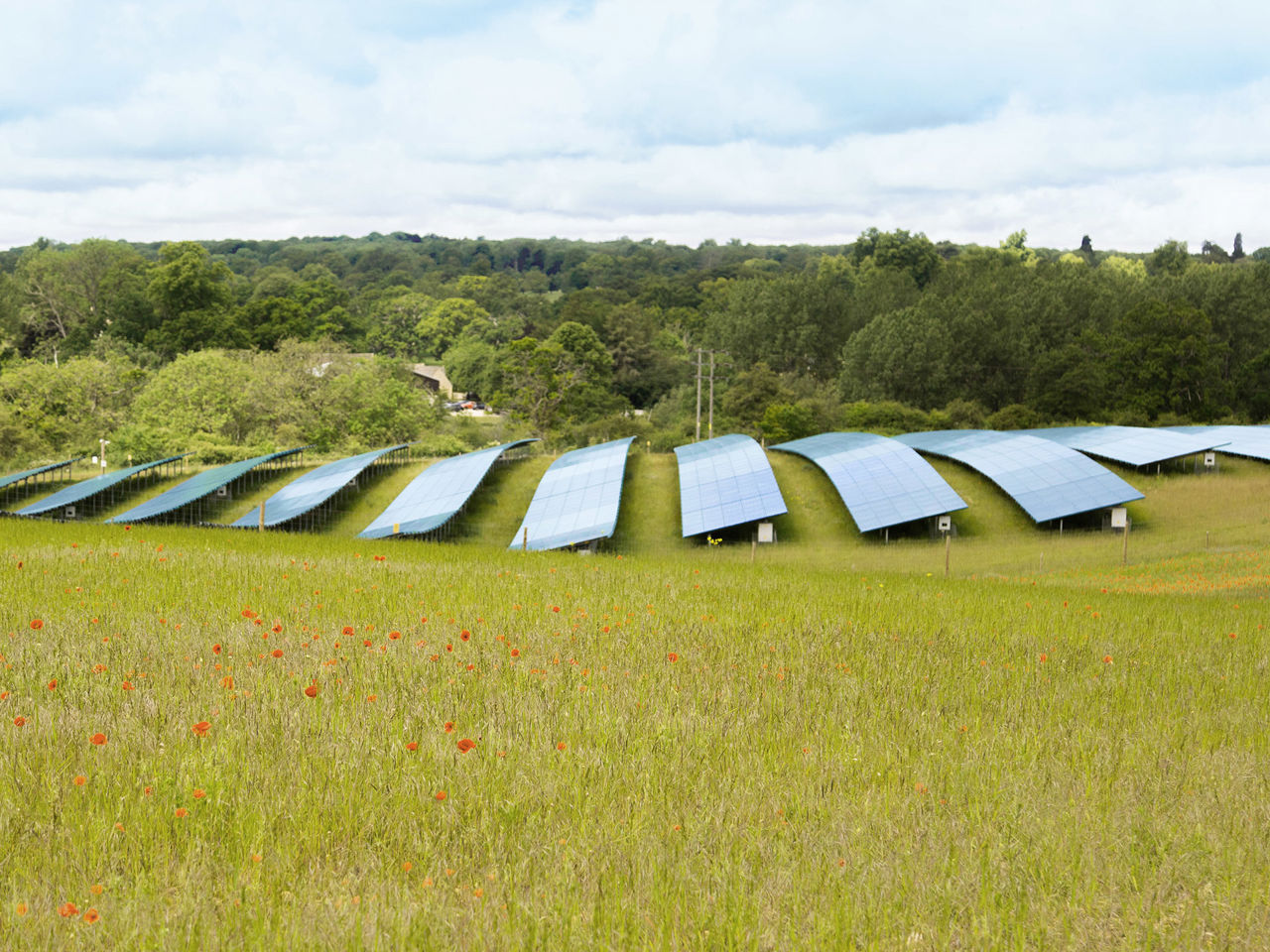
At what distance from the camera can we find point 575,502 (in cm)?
3959

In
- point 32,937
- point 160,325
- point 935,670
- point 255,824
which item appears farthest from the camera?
point 160,325

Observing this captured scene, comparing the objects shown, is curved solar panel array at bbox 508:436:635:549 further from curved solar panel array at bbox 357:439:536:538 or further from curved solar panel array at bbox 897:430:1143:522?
curved solar panel array at bbox 897:430:1143:522

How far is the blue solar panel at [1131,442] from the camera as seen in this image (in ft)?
137

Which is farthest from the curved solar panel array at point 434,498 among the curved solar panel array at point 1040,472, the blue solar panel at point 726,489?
the curved solar panel array at point 1040,472

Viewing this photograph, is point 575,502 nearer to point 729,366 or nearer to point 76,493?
point 76,493

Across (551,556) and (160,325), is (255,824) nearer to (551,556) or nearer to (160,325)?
(551,556)

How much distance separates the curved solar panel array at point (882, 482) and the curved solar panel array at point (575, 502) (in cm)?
979

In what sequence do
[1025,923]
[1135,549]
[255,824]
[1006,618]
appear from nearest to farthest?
[1025,923]
[255,824]
[1006,618]
[1135,549]

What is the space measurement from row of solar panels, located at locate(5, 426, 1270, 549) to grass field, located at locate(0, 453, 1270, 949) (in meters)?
23.5

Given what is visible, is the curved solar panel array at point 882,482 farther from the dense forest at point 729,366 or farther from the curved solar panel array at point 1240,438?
the dense forest at point 729,366

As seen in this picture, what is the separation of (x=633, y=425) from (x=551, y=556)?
57387 mm

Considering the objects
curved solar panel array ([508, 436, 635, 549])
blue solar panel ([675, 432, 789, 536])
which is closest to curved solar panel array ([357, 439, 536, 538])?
curved solar panel array ([508, 436, 635, 549])

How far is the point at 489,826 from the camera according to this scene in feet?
15.5

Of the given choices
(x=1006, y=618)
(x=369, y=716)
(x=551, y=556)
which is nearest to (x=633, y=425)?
(x=551, y=556)
